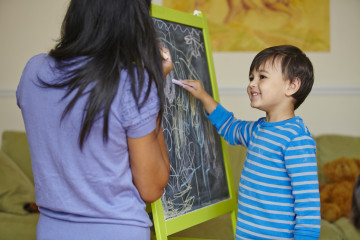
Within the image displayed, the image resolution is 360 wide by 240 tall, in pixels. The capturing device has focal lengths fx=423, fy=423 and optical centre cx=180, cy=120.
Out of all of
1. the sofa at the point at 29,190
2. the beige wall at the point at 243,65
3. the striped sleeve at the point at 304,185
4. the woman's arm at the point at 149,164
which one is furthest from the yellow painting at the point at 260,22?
the woman's arm at the point at 149,164

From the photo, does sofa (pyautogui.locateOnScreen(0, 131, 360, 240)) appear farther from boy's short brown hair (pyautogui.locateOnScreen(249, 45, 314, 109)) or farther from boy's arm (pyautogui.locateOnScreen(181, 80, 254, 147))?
boy's short brown hair (pyautogui.locateOnScreen(249, 45, 314, 109))

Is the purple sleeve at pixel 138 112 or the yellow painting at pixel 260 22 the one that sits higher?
the yellow painting at pixel 260 22

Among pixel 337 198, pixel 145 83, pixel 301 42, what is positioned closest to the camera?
pixel 145 83

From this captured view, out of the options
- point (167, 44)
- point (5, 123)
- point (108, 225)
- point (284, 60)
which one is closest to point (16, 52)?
point (5, 123)

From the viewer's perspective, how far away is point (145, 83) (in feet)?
3.49

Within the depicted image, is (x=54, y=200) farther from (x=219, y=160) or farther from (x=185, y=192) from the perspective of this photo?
(x=219, y=160)

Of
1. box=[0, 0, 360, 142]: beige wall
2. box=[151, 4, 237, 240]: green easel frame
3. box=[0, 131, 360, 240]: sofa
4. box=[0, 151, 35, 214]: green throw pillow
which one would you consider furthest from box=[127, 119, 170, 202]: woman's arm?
box=[0, 0, 360, 142]: beige wall

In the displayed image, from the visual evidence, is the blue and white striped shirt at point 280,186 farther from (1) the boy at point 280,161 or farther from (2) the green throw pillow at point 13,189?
(2) the green throw pillow at point 13,189

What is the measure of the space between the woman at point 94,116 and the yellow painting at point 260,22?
2.29 meters

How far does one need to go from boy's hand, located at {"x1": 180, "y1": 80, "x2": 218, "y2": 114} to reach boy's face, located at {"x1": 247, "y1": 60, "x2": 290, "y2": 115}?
231 mm

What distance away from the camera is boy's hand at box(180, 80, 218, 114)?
1.76 metres

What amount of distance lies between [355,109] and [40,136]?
289 centimetres

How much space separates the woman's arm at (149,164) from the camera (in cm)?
108

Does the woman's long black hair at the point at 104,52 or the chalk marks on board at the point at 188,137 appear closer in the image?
the woman's long black hair at the point at 104,52
